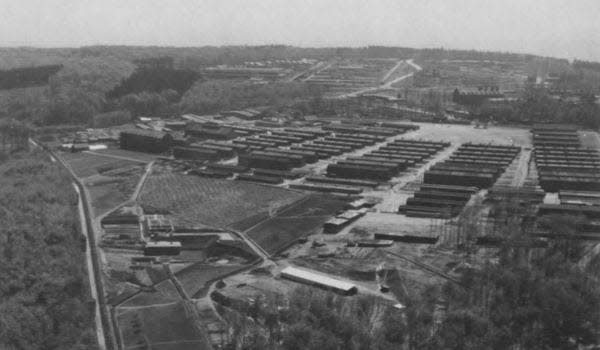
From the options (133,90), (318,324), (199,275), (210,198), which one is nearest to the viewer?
(318,324)

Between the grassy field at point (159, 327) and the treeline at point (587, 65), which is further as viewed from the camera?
the treeline at point (587, 65)

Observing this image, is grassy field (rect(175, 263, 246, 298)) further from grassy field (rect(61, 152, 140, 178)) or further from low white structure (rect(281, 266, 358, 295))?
A: grassy field (rect(61, 152, 140, 178))

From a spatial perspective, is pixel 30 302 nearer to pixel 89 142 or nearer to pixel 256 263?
pixel 256 263

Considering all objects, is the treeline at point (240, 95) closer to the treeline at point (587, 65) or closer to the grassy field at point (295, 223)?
the grassy field at point (295, 223)

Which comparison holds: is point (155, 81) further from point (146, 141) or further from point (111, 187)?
point (111, 187)

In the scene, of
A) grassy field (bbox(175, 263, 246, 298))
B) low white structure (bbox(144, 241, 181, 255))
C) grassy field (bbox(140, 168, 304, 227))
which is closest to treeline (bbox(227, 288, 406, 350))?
grassy field (bbox(175, 263, 246, 298))

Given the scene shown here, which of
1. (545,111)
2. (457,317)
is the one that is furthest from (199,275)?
(545,111)

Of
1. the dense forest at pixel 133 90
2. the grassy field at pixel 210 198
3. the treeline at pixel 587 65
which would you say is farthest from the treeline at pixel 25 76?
the treeline at pixel 587 65
